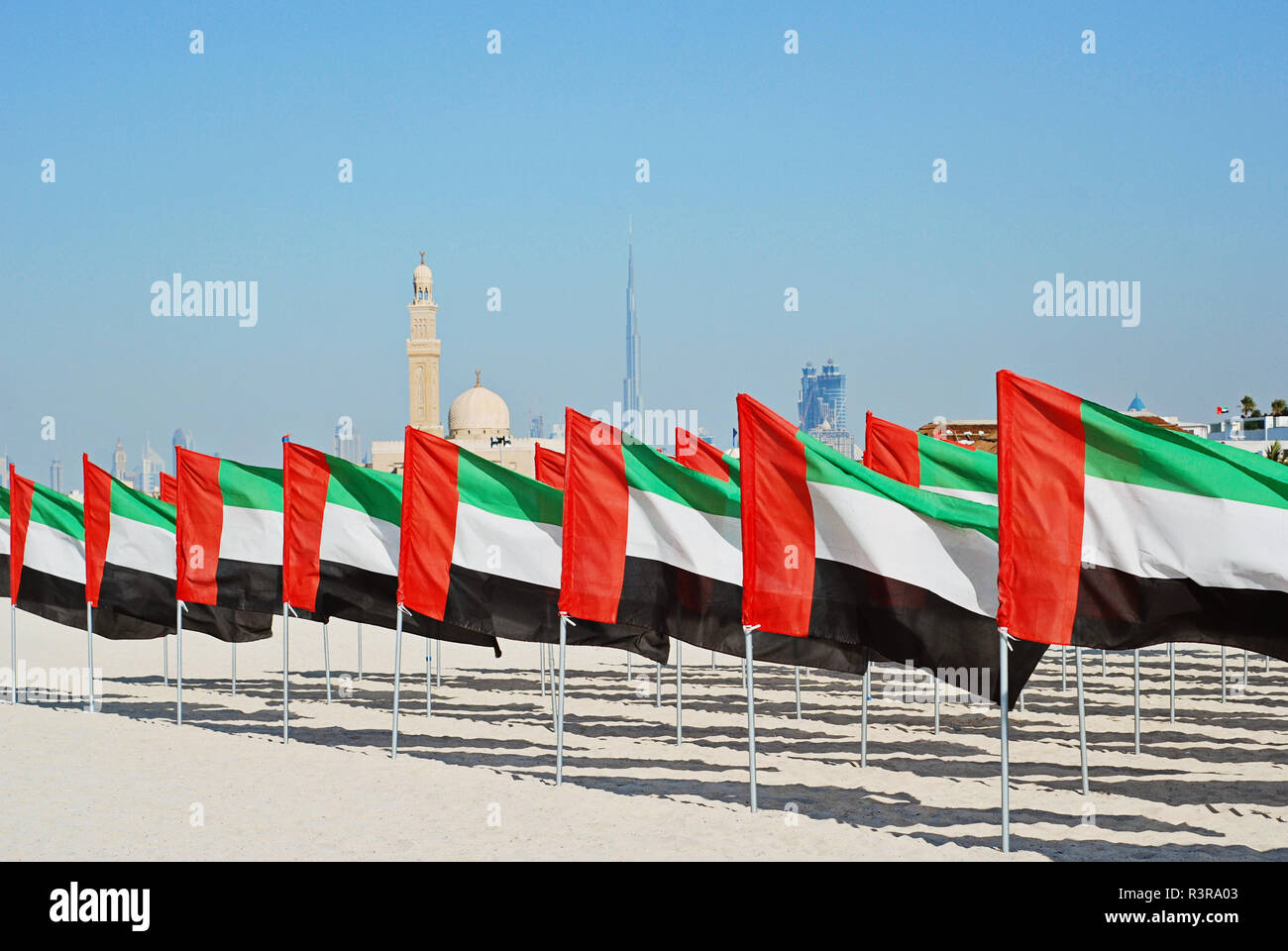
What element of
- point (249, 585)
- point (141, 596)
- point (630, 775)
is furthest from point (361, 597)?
point (141, 596)

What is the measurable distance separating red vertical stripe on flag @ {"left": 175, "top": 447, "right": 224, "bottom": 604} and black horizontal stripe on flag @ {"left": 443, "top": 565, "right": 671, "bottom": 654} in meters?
4.69

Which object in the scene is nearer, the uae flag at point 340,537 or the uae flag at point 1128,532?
the uae flag at point 1128,532

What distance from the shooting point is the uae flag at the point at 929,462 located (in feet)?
52.6

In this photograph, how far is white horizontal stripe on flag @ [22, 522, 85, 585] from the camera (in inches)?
817

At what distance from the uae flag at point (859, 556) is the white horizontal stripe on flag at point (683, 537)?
Answer: 1299 mm

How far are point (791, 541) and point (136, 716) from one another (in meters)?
11.9

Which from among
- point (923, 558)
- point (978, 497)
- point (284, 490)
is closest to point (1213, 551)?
point (923, 558)

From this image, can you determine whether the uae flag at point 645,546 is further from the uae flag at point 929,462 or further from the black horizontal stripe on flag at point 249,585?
the black horizontal stripe on flag at point 249,585

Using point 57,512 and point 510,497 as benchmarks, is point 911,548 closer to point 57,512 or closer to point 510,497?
point 510,497

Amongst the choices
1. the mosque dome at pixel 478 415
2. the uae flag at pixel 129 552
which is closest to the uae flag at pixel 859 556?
the uae flag at pixel 129 552

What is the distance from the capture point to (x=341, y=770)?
14.7 m

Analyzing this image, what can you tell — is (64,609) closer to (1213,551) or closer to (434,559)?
(434,559)

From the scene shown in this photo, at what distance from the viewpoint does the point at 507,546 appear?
14.8 metres

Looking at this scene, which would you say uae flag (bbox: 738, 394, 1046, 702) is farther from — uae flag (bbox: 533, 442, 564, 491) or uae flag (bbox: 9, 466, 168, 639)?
uae flag (bbox: 9, 466, 168, 639)
